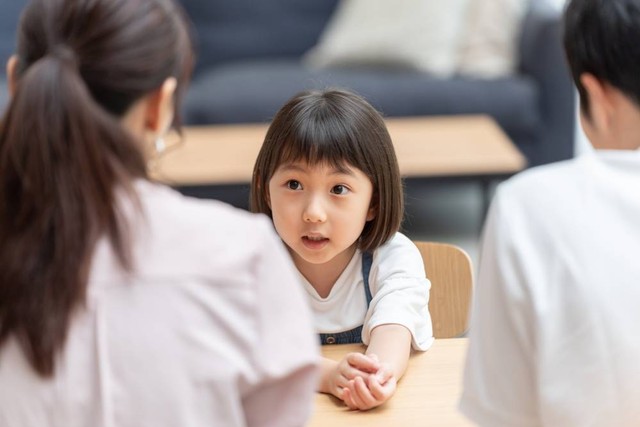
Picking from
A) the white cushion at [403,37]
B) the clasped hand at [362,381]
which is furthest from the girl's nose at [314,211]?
the white cushion at [403,37]

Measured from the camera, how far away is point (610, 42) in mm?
1185

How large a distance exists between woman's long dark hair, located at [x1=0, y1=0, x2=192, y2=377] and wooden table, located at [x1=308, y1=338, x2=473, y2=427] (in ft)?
1.55

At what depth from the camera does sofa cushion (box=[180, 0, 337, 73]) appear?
15.5ft

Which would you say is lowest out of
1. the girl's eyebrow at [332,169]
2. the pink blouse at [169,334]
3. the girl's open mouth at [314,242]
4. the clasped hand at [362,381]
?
the clasped hand at [362,381]

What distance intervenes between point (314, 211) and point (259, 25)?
3.21m

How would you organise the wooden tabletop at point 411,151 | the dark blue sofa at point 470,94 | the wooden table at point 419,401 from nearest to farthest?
1. the wooden table at point 419,401
2. the wooden tabletop at point 411,151
3. the dark blue sofa at point 470,94

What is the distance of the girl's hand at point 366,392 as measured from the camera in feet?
4.58

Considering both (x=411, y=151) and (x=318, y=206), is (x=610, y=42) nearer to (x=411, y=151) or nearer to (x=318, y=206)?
(x=318, y=206)

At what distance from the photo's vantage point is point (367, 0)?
177 inches

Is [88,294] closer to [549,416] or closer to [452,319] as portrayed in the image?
[549,416]

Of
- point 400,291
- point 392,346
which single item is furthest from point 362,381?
point 400,291

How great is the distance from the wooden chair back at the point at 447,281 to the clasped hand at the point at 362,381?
381 mm

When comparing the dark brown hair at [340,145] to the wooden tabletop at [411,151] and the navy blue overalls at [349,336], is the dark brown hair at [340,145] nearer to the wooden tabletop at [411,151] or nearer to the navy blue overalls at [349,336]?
the navy blue overalls at [349,336]

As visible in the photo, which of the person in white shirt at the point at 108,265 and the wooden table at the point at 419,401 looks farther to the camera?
the wooden table at the point at 419,401
